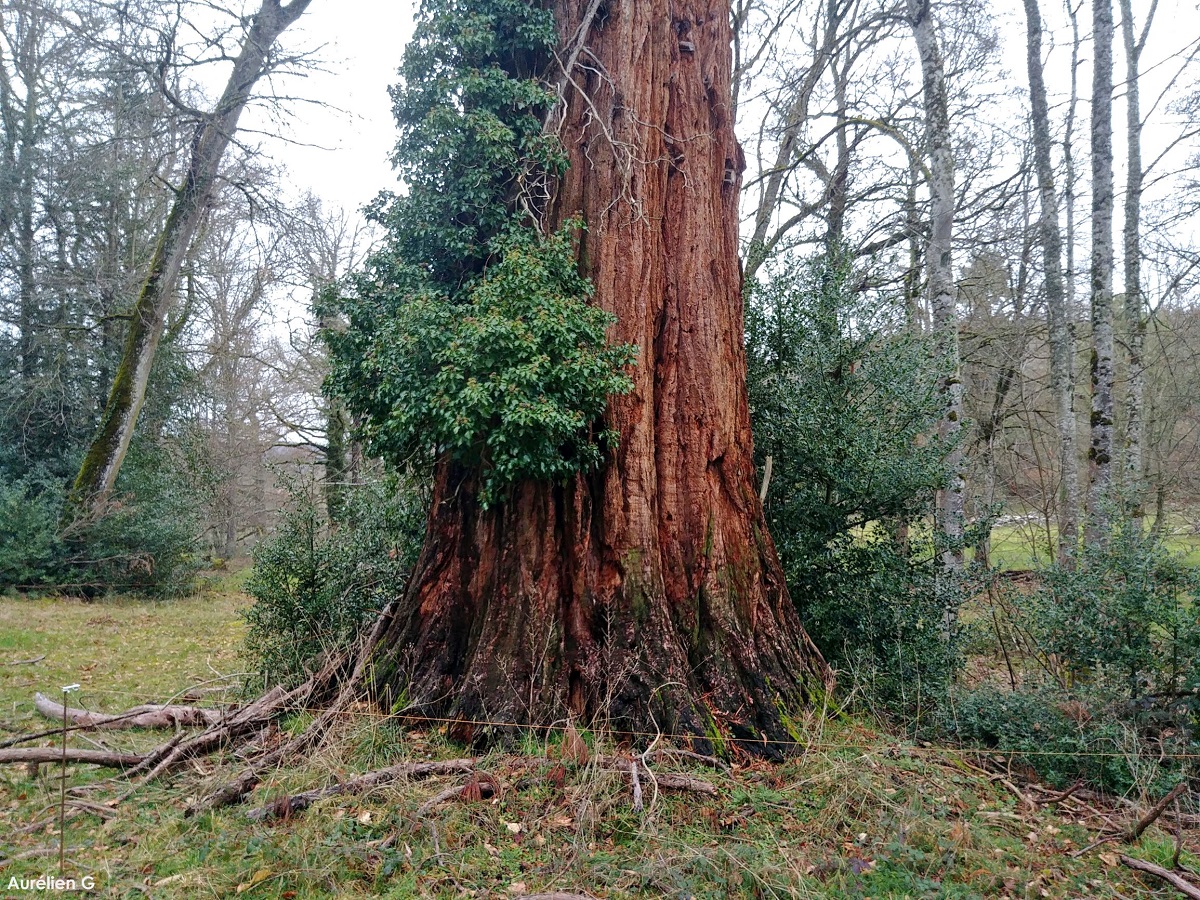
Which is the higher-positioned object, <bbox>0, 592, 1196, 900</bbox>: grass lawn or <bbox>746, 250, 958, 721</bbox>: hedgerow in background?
<bbox>746, 250, 958, 721</bbox>: hedgerow in background

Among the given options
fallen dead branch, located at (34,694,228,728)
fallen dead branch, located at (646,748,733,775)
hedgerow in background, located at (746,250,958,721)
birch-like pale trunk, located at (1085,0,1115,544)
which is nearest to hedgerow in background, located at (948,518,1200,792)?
hedgerow in background, located at (746,250,958,721)

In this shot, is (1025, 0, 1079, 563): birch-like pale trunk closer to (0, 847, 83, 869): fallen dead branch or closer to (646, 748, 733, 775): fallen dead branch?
(646, 748, 733, 775): fallen dead branch

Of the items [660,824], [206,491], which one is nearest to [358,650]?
[660,824]

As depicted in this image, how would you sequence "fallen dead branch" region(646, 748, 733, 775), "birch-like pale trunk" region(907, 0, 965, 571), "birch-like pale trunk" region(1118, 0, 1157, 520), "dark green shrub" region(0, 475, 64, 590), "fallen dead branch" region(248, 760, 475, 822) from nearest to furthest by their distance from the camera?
"fallen dead branch" region(248, 760, 475, 822)
"fallen dead branch" region(646, 748, 733, 775)
"birch-like pale trunk" region(907, 0, 965, 571)
"birch-like pale trunk" region(1118, 0, 1157, 520)
"dark green shrub" region(0, 475, 64, 590)

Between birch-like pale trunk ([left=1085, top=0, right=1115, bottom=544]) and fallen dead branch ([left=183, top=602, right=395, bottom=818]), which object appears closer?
fallen dead branch ([left=183, top=602, right=395, bottom=818])

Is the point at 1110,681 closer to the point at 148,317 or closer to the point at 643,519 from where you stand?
the point at 643,519

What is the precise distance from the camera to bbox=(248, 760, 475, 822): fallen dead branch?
13.6 ft

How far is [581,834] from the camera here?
3.96 m

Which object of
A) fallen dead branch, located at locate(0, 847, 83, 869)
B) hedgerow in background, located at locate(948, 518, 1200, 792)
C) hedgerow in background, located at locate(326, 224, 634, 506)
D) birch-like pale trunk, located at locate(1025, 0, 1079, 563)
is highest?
birch-like pale trunk, located at locate(1025, 0, 1079, 563)

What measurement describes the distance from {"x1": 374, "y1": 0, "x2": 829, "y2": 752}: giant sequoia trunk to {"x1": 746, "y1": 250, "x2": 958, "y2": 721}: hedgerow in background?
100 cm

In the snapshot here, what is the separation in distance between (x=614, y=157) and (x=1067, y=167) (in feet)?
36.2

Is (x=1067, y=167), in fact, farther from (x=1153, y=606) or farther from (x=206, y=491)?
(x=206, y=491)

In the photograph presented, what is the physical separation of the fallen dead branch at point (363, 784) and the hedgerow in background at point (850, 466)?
3.62m

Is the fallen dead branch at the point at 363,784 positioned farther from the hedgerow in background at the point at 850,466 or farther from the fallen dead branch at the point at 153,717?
the hedgerow in background at the point at 850,466
